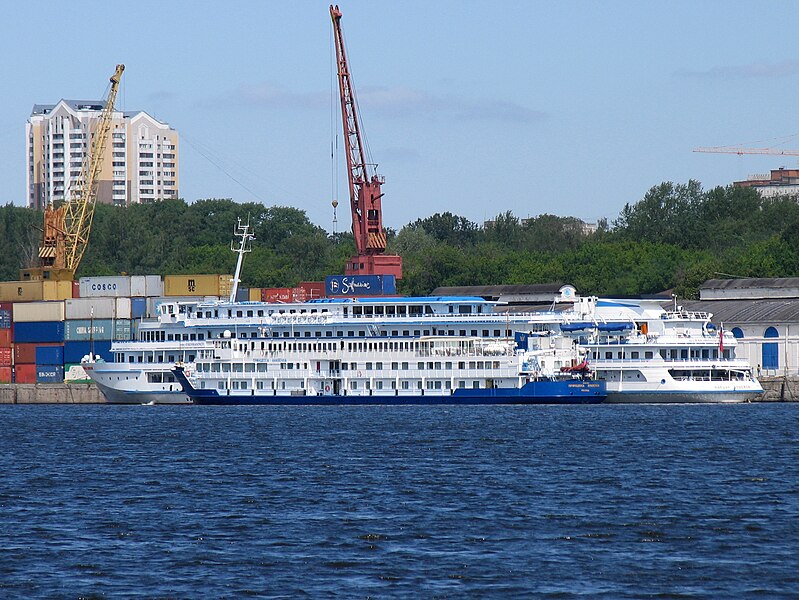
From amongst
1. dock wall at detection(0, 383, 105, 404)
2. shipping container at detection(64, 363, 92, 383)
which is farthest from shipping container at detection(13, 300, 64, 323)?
dock wall at detection(0, 383, 105, 404)

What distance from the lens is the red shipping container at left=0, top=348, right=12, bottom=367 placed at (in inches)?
4011

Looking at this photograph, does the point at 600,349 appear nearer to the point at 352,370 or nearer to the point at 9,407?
the point at 352,370

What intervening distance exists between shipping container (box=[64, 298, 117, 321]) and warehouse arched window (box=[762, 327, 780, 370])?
42055 millimetres

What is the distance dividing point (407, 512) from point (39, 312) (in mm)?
68364

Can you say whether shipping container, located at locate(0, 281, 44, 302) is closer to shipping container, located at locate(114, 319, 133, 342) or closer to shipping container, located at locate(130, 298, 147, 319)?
shipping container, located at locate(130, 298, 147, 319)

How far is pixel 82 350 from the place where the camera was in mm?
100438

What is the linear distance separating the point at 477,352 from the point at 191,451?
98.7 feet

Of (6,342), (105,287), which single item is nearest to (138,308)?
(105,287)

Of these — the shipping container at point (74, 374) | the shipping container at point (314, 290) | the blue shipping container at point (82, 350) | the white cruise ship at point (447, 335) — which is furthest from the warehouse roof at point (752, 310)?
the shipping container at point (74, 374)

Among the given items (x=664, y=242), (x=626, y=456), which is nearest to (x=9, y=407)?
(x=626, y=456)

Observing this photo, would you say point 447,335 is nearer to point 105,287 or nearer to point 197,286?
point 197,286

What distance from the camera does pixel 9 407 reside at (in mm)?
94062

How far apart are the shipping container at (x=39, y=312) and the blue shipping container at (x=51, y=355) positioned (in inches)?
76.4

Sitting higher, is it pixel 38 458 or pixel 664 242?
pixel 664 242
